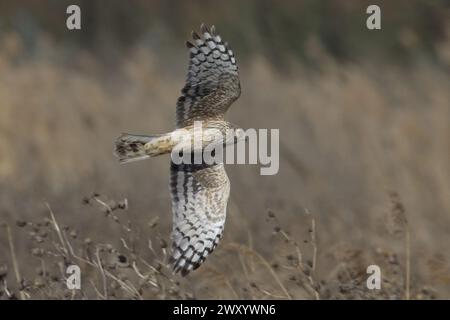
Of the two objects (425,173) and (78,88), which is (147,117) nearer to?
(78,88)

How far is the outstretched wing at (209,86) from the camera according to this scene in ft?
18.0

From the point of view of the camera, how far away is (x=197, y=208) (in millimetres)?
5547

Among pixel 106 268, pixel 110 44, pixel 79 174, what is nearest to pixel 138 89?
pixel 79 174

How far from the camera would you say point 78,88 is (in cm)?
980

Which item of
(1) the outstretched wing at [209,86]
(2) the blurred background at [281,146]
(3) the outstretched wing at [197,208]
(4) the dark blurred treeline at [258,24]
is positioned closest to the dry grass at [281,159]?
(2) the blurred background at [281,146]

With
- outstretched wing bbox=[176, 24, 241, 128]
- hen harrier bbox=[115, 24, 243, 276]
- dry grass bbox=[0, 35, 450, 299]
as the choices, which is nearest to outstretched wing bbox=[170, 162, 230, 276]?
hen harrier bbox=[115, 24, 243, 276]

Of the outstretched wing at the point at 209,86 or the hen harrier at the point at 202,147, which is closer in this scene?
the hen harrier at the point at 202,147

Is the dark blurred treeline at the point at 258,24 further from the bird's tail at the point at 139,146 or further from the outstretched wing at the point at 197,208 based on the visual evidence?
the bird's tail at the point at 139,146

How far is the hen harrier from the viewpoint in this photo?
17.6ft

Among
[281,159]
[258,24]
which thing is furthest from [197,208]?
[258,24]

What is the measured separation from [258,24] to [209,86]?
7041 mm

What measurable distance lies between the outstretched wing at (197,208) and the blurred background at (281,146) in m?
0.35

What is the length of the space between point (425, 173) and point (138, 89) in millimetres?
2684

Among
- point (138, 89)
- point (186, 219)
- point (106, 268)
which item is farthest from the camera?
point (138, 89)
